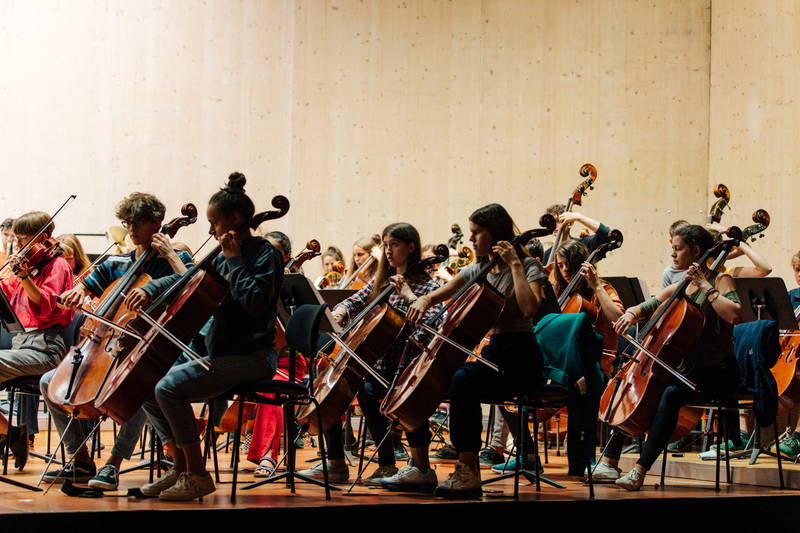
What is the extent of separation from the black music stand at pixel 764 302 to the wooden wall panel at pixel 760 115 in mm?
2526

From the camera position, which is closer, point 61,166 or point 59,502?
point 59,502

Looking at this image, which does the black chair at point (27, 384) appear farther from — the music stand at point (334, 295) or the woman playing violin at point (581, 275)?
the woman playing violin at point (581, 275)

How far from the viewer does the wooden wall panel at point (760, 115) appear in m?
7.61

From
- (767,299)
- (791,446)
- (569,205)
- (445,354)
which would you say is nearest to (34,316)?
(445,354)

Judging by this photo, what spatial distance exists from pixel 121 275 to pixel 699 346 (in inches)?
95.3

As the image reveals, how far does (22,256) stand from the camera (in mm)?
4457

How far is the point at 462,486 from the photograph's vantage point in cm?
382

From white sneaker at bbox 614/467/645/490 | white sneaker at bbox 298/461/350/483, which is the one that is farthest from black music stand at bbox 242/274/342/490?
white sneaker at bbox 614/467/645/490

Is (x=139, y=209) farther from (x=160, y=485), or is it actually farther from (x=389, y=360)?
(x=389, y=360)

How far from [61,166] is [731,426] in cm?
559

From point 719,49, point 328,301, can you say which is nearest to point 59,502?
point 328,301

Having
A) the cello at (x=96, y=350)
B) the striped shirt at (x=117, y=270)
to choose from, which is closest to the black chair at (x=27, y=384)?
the striped shirt at (x=117, y=270)

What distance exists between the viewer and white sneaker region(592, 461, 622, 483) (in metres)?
4.53

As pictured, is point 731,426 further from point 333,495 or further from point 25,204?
point 25,204
